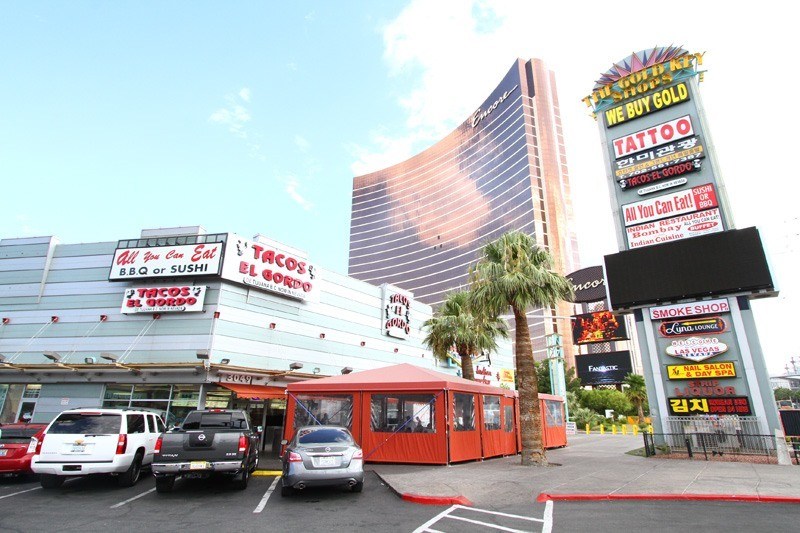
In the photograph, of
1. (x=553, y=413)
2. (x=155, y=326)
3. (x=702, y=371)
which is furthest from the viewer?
(x=553, y=413)

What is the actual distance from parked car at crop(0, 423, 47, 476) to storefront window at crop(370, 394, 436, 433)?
9746 mm

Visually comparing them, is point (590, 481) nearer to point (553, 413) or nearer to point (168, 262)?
point (553, 413)

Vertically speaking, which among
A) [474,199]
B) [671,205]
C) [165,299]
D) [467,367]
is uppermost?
[474,199]

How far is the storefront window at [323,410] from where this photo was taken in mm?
16109

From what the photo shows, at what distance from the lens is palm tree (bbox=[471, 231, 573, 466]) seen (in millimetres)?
16141

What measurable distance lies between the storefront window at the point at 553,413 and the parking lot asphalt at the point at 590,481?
7.55m

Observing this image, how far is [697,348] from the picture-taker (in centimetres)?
2006

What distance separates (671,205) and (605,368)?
4850 cm

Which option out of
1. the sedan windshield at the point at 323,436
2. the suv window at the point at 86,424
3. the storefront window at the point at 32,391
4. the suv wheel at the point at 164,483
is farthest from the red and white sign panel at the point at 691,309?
the storefront window at the point at 32,391

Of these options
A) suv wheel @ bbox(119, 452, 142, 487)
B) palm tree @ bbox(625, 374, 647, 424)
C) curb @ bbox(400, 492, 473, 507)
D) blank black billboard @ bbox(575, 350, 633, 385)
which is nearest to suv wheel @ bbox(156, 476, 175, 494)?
suv wheel @ bbox(119, 452, 142, 487)

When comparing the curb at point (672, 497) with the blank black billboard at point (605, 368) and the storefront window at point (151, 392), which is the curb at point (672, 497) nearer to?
the storefront window at point (151, 392)

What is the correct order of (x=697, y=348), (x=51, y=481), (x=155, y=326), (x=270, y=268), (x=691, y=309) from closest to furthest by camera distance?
1. (x=51, y=481)
2. (x=697, y=348)
3. (x=691, y=309)
4. (x=155, y=326)
5. (x=270, y=268)

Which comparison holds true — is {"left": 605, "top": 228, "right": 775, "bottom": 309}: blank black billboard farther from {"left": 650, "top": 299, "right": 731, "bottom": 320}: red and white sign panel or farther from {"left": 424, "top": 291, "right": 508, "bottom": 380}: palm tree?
{"left": 424, "top": 291, "right": 508, "bottom": 380}: palm tree

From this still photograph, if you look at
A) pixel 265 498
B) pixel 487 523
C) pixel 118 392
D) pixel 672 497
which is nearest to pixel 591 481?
pixel 672 497
